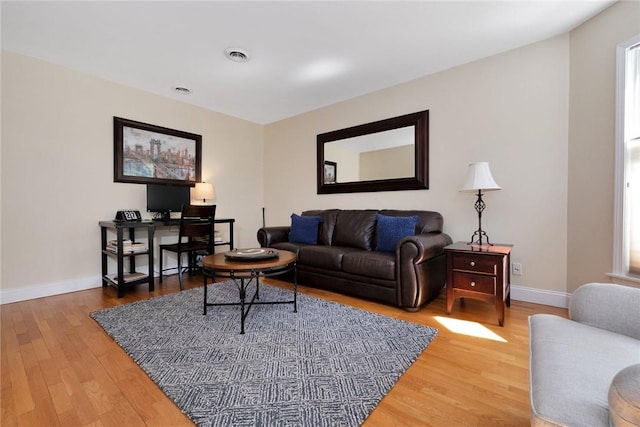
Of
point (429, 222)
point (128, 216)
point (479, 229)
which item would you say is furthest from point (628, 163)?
point (128, 216)

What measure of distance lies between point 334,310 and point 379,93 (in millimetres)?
2661

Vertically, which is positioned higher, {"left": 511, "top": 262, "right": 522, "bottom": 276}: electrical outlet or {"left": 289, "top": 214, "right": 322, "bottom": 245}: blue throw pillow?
{"left": 289, "top": 214, "right": 322, "bottom": 245}: blue throw pillow

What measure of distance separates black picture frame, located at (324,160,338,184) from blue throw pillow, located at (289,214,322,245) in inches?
27.9

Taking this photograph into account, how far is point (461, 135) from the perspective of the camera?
9.41 feet

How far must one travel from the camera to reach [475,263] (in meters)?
2.13

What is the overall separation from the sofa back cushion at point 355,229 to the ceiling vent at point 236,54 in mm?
1991

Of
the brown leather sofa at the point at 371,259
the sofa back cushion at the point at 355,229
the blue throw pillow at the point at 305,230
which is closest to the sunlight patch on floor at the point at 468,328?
the brown leather sofa at the point at 371,259

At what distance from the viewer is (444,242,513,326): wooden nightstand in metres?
2.04

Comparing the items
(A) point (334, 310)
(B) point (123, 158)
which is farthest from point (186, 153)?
(A) point (334, 310)

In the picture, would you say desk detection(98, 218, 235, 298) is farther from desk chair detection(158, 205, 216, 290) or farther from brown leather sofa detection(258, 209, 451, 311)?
brown leather sofa detection(258, 209, 451, 311)

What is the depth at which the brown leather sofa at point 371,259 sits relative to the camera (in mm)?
2289

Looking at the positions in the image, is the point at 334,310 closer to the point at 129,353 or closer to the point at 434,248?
the point at 434,248

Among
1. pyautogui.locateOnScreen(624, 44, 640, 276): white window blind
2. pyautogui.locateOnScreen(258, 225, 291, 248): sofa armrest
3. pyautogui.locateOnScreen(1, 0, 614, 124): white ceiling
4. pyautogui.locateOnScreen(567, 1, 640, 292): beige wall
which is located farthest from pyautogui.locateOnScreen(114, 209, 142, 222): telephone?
pyautogui.locateOnScreen(624, 44, 640, 276): white window blind

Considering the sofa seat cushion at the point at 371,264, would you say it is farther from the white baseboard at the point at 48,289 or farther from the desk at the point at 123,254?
the white baseboard at the point at 48,289
